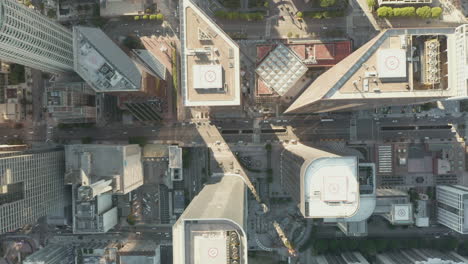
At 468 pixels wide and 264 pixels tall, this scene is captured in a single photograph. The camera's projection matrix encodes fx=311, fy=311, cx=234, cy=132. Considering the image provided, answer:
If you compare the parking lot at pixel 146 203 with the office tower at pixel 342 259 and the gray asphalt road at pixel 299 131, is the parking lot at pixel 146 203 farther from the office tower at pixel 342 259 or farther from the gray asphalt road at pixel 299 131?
the office tower at pixel 342 259

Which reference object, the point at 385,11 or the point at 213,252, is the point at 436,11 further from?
the point at 213,252

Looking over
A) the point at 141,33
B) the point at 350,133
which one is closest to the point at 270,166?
the point at 350,133

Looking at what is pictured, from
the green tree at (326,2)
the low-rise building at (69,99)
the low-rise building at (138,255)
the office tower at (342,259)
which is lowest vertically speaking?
the office tower at (342,259)

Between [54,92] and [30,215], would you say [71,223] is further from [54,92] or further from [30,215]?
[54,92]

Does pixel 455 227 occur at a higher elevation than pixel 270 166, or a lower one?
lower

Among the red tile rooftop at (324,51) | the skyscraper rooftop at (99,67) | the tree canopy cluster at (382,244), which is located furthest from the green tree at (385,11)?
the skyscraper rooftop at (99,67)

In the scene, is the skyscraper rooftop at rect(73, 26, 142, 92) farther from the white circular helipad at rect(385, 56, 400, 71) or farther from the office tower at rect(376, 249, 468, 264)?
the office tower at rect(376, 249, 468, 264)
